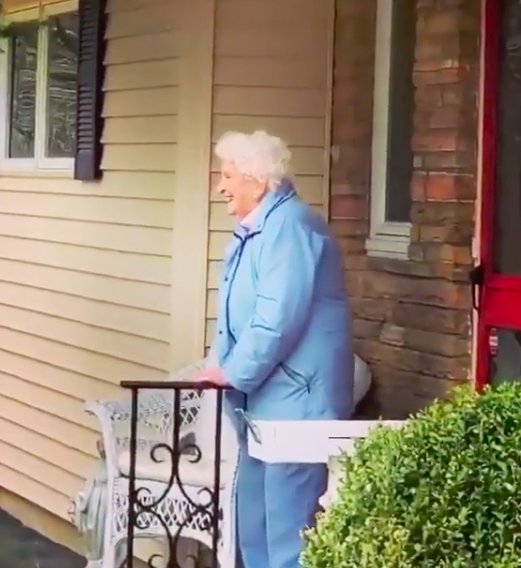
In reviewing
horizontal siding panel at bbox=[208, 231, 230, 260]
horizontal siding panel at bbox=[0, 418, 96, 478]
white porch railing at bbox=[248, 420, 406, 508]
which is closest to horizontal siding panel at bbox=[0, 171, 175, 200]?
horizontal siding panel at bbox=[208, 231, 230, 260]

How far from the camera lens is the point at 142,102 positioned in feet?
24.8

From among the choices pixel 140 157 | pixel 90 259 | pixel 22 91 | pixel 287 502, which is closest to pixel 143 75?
pixel 140 157

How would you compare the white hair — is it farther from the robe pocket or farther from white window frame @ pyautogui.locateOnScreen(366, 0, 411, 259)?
white window frame @ pyautogui.locateOnScreen(366, 0, 411, 259)

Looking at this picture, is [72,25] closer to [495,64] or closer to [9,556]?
[9,556]

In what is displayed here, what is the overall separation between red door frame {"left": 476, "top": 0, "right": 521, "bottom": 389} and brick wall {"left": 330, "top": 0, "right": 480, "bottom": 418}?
0.16ft

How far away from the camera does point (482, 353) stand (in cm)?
574

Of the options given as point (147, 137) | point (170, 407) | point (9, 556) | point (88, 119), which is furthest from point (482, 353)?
point (9, 556)

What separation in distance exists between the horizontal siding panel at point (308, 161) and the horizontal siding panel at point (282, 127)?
1.2 inches

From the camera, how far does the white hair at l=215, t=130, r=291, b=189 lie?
18.0 feet

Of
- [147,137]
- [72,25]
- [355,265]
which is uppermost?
[72,25]

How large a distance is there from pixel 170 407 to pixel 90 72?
6.72 feet

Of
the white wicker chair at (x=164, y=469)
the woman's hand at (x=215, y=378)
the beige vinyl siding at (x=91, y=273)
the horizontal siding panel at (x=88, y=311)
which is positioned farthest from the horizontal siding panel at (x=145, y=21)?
the woman's hand at (x=215, y=378)

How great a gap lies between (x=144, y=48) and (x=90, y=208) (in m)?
1.04

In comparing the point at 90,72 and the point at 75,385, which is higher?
the point at 90,72
